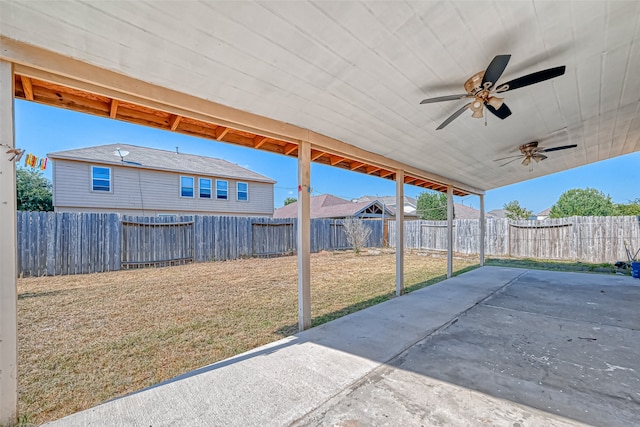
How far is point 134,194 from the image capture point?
10.7 m

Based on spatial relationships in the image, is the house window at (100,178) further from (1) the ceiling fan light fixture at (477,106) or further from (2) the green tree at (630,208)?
Answer: (2) the green tree at (630,208)

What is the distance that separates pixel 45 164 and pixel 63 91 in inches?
25.7

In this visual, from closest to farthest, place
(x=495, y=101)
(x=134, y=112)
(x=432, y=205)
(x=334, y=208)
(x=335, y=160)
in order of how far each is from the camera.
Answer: (x=134, y=112) → (x=495, y=101) → (x=335, y=160) → (x=334, y=208) → (x=432, y=205)

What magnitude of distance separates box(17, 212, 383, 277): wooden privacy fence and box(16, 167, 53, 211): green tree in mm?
10525

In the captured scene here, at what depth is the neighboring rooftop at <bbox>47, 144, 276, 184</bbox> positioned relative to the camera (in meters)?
9.90

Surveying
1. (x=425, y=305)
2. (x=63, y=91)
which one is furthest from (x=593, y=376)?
(x=63, y=91)

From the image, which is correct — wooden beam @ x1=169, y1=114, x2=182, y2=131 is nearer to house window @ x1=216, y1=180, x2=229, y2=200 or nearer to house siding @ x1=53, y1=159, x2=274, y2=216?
house siding @ x1=53, y1=159, x2=274, y2=216

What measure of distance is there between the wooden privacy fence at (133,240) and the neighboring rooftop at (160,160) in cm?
337

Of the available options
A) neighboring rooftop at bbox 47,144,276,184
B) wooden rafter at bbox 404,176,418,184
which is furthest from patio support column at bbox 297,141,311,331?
neighboring rooftop at bbox 47,144,276,184

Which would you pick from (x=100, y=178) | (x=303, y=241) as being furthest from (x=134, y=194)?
(x=303, y=241)

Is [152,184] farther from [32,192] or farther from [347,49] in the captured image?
[347,49]

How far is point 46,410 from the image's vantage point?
6.26 ft

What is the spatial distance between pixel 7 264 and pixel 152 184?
10668 mm

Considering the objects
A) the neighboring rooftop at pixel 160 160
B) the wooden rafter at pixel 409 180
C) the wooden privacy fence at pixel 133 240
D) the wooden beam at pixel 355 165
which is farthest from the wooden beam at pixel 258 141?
the neighboring rooftop at pixel 160 160
